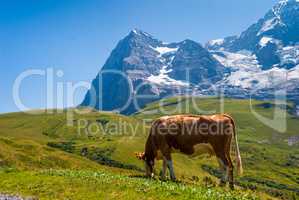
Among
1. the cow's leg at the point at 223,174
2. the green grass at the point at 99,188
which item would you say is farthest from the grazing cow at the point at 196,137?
the green grass at the point at 99,188

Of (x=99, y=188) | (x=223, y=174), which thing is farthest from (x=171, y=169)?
(x=99, y=188)

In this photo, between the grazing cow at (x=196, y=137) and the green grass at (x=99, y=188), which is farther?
the grazing cow at (x=196, y=137)

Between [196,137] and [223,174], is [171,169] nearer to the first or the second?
[196,137]

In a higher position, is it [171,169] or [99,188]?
[171,169]

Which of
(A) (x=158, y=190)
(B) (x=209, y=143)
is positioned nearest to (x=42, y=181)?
(A) (x=158, y=190)

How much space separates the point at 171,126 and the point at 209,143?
3059 mm

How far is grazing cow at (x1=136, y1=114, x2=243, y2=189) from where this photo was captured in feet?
82.5

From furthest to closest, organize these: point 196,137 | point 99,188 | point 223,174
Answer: point 196,137 → point 223,174 → point 99,188

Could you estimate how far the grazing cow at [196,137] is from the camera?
25.2 m

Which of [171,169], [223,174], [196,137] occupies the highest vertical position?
[196,137]

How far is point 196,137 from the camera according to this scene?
84.9 feet

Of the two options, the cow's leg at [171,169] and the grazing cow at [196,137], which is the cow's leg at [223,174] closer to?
the grazing cow at [196,137]

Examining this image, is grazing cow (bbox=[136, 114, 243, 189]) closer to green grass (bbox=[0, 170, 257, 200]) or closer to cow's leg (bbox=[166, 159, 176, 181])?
cow's leg (bbox=[166, 159, 176, 181])

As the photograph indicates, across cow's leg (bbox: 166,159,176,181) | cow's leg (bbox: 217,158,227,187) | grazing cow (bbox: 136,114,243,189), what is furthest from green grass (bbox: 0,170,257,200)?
cow's leg (bbox: 166,159,176,181)
